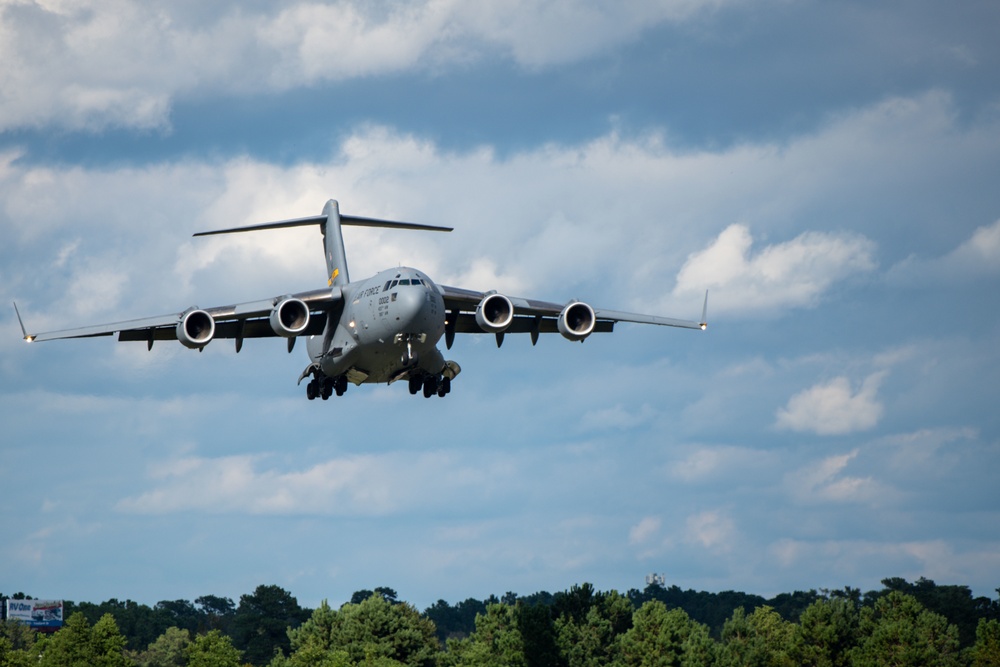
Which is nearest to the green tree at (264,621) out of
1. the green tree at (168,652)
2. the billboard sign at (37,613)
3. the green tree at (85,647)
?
the green tree at (168,652)

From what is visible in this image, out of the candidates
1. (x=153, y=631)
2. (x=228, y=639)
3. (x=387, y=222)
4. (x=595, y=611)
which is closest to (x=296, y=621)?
(x=153, y=631)

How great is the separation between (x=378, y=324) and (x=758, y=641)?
170 ft

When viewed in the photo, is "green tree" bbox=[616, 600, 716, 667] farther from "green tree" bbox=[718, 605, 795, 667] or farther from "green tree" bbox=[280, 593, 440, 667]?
"green tree" bbox=[280, 593, 440, 667]

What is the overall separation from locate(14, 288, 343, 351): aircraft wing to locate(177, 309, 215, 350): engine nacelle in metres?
0.30

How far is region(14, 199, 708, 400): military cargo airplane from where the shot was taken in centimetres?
3191

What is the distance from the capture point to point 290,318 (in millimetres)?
33406

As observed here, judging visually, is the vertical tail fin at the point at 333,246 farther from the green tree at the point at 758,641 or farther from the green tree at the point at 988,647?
the green tree at the point at 988,647

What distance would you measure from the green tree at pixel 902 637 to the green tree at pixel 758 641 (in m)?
4.50

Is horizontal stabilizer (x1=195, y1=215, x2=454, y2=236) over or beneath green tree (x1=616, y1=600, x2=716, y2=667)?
over

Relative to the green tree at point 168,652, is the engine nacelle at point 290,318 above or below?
above

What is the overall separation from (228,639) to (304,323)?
5486 cm

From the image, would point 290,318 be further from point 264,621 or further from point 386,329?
point 264,621

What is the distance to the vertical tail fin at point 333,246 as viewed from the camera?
40.7 meters

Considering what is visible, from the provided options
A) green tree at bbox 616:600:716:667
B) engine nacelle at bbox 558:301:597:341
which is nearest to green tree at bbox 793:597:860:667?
green tree at bbox 616:600:716:667
